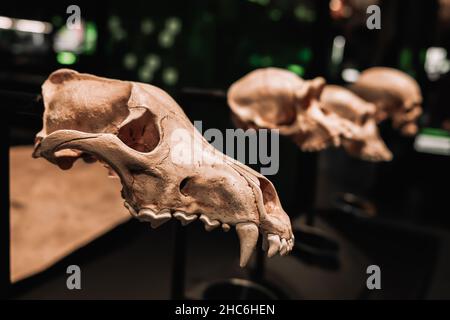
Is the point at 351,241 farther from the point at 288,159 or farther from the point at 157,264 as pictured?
the point at 157,264

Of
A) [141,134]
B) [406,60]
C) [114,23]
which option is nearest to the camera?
[141,134]

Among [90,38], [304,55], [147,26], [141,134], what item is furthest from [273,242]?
[304,55]

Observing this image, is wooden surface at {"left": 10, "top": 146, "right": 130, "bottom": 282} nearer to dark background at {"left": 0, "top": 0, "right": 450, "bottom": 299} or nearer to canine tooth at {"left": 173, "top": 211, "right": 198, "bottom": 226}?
dark background at {"left": 0, "top": 0, "right": 450, "bottom": 299}

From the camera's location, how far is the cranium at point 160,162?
38.4 inches

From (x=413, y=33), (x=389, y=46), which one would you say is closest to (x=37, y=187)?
(x=389, y=46)

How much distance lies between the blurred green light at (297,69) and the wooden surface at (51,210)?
5.15ft

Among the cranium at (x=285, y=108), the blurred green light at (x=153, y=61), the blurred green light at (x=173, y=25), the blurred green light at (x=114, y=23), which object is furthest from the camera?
the blurred green light at (x=153, y=61)

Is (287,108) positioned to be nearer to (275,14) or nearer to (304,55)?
(275,14)

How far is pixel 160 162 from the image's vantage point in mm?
1001

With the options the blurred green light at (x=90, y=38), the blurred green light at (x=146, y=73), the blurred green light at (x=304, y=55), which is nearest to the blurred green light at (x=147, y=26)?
the blurred green light at (x=146, y=73)

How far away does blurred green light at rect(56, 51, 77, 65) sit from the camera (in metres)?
2.38

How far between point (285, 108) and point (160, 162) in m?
1.00

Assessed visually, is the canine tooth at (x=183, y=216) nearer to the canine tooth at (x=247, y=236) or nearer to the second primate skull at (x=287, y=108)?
the canine tooth at (x=247, y=236)
